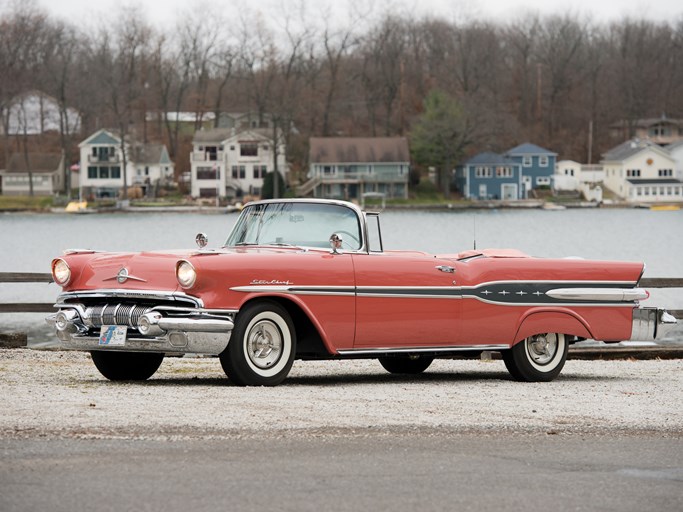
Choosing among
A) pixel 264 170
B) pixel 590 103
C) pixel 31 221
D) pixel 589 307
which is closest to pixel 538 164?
pixel 590 103

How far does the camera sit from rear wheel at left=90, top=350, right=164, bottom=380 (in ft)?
41.8

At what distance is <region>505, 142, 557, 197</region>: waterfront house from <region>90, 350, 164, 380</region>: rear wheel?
4993 inches

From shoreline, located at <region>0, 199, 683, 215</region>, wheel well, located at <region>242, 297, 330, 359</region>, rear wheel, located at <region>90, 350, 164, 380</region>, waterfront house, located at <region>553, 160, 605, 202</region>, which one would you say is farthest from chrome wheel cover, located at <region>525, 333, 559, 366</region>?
waterfront house, located at <region>553, 160, 605, 202</region>

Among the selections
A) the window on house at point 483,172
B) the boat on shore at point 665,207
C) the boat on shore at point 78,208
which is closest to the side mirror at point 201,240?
the boat on shore at point 78,208

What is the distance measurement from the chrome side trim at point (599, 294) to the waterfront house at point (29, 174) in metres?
123

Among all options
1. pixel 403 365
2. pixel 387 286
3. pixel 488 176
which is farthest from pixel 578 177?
pixel 387 286

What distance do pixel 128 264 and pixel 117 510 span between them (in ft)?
16.9

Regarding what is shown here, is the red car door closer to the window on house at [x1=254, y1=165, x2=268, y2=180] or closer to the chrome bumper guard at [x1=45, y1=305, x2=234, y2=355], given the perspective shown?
the chrome bumper guard at [x1=45, y1=305, x2=234, y2=355]

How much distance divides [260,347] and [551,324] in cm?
308

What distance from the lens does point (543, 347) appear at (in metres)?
13.6

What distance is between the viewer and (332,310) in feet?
39.9

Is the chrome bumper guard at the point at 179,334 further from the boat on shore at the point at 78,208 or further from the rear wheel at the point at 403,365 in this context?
the boat on shore at the point at 78,208

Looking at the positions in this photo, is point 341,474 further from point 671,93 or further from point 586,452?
point 671,93

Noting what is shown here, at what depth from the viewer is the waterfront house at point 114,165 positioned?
132 m
